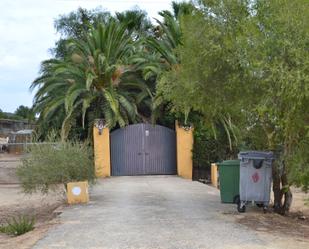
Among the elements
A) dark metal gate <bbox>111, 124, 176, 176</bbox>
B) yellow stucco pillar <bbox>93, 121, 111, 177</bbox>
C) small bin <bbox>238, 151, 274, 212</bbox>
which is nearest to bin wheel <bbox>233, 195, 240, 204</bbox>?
small bin <bbox>238, 151, 274, 212</bbox>

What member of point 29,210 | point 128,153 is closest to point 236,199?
point 29,210

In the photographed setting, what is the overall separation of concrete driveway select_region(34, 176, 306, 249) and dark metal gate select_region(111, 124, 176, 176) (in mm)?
8633

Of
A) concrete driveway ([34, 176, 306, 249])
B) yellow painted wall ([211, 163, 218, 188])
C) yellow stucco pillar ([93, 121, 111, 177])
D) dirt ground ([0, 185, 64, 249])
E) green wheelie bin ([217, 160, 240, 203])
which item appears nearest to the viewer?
concrete driveway ([34, 176, 306, 249])

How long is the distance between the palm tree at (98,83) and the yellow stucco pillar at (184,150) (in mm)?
2353

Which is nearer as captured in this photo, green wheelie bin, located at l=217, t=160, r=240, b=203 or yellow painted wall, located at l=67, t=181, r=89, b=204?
green wheelie bin, located at l=217, t=160, r=240, b=203

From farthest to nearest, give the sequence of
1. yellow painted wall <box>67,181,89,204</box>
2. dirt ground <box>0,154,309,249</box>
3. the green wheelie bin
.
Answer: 1. yellow painted wall <box>67,181,89,204</box>
2. the green wheelie bin
3. dirt ground <box>0,154,309,249</box>

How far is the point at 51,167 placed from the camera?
14148 millimetres

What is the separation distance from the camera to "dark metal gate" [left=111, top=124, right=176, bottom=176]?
991 inches

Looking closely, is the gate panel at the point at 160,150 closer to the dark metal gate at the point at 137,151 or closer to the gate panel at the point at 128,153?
the dark metal gate at the point at 137,151

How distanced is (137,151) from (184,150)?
2159mm

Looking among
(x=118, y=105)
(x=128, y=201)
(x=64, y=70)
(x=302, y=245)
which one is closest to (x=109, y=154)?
(x=118, y=105)

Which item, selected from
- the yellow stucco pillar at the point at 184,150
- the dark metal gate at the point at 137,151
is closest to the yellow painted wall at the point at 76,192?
the dark metal gate at the point at 137,151

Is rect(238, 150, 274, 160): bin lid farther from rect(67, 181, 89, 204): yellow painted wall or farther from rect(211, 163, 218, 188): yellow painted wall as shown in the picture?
rect(211, 163, 218, 188): yellow painted wall

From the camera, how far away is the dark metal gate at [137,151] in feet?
82.6
